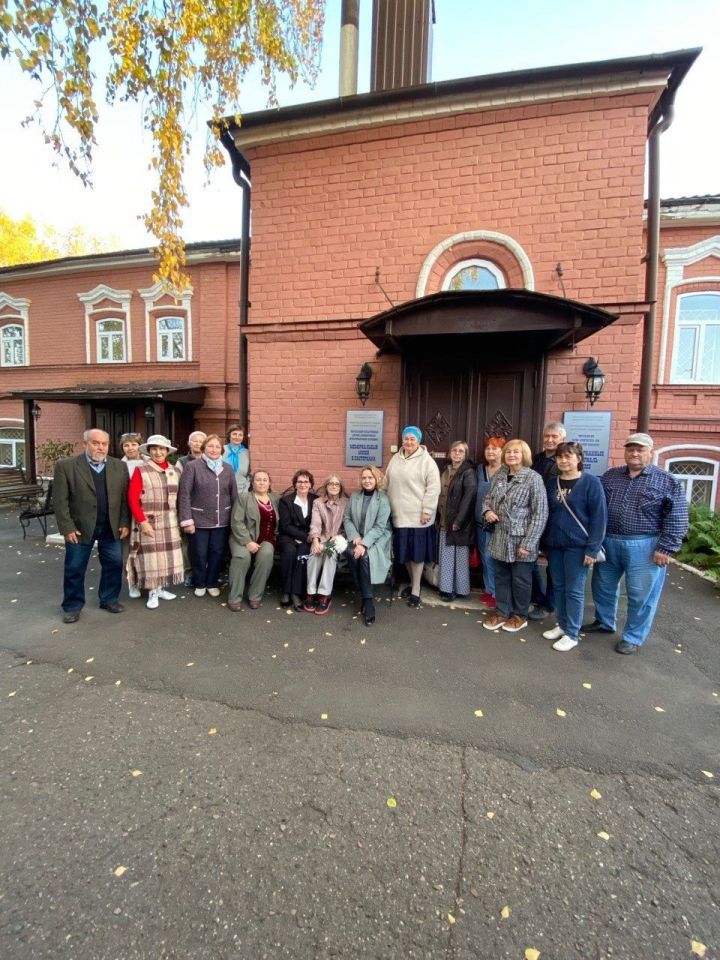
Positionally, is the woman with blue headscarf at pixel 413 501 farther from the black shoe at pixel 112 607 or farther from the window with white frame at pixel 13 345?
the window with white frame at pixel 13 345

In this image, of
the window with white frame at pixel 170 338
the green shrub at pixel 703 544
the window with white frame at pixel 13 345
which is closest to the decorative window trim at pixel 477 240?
the green shrub at pixel 703 544

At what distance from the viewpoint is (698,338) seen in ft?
28.8

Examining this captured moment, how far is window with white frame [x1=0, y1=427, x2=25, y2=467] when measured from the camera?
13391 mm

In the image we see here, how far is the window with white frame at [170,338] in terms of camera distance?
38.3 feet

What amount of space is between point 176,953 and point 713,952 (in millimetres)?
1967

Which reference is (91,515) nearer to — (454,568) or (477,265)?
(454,568)

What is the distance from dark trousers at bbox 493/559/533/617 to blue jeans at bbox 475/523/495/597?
1.12ft

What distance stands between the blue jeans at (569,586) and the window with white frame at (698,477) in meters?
6.99

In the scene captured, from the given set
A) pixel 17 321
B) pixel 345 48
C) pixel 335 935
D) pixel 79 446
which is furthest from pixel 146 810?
pixel 17 321

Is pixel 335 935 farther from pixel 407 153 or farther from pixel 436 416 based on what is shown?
pixel 407 153

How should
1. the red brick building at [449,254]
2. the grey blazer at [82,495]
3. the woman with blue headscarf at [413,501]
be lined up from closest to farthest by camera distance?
the grey blazer at [82,495] → the woman with blue headscarf at [413,501] → the red brick building at [449,254]

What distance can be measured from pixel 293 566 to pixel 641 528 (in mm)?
3333

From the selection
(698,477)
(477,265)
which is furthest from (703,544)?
(477,265)

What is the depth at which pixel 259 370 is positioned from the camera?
5.83 meters
